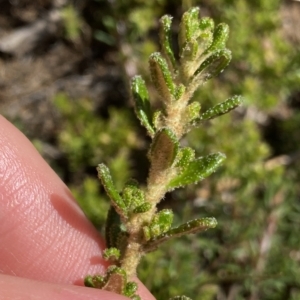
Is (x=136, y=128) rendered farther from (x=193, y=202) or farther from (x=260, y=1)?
(x=260, y=1)

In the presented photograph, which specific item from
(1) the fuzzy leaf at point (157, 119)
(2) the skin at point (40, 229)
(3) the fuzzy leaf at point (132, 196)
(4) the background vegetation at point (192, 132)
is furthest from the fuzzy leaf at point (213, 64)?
(4) the background vegetation at point (192, 132)

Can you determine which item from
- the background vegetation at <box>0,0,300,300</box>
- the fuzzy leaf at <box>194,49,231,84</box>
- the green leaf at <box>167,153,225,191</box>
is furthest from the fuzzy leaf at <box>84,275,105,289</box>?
the background vegetation at <box>0,0,300,300</box>

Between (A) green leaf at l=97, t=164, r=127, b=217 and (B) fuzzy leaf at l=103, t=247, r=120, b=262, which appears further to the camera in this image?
(B) fuzzy leaf at l=103, t=247, r=120, b=262

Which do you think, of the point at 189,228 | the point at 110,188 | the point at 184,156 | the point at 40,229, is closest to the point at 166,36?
the point at 184,156

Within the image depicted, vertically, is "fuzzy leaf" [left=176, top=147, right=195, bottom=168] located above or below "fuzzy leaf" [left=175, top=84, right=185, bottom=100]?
below

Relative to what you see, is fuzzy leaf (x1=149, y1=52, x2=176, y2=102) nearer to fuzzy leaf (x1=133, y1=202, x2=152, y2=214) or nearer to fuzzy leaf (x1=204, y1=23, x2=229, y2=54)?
fuzzy leaf (x1=204, y1=23, x2=229, y2=54)

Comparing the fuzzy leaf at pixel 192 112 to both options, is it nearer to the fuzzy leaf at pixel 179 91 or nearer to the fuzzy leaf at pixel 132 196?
the fuzzy leaf at pixel 179 91

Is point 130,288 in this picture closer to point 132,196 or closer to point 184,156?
point 132,196
